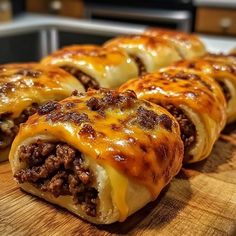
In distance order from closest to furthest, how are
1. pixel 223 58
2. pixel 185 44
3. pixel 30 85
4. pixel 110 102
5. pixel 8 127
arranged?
pixel 110 102, pixel 8 127, pixel 30 85, pixel 223 58, pixel 185 44

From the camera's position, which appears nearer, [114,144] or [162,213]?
[114,144]

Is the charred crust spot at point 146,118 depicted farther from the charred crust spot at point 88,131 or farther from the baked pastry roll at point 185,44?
the baked pastry roll at point 185,44

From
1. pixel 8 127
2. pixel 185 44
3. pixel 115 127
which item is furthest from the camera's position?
pixel 185 44

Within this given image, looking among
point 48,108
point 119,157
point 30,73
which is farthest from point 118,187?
point 30,73

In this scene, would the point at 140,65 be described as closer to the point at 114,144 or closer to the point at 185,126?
the point at 185,126

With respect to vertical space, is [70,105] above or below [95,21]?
above

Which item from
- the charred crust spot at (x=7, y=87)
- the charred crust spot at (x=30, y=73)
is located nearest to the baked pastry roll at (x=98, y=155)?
the charred crust spot at (x=7, y=87)

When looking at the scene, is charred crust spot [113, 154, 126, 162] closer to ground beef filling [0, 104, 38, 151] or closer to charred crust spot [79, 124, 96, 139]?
charred crust spot [79, 124, 96, 139]

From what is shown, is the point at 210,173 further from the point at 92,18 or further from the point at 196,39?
the point at 92,18

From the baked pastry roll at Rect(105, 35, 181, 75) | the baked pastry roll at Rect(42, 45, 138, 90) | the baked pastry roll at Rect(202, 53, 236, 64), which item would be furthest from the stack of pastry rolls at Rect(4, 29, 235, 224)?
the baked pastry roll at Rect(105, 35, 181, 75)
